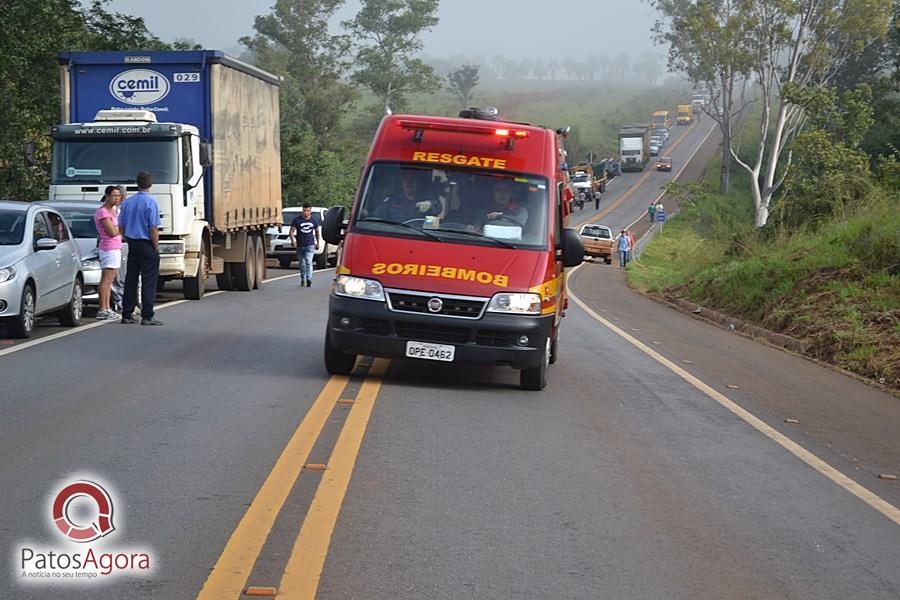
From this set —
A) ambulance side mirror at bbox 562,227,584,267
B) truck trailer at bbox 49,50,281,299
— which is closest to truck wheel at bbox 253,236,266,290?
truck trailer at bbox 49,50,281,299

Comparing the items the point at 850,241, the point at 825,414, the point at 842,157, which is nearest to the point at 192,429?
the point at 825,414

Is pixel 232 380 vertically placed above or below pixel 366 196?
below

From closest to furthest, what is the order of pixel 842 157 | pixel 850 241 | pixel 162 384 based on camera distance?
pixel 162 384 → pixel 850 241 → pixel 842 157

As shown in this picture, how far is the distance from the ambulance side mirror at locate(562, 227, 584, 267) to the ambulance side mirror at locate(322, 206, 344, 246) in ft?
6.74

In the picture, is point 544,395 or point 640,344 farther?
point 640,344

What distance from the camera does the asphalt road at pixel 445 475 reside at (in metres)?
5.73

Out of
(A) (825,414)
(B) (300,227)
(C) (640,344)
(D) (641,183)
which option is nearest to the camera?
(A) (825,414)

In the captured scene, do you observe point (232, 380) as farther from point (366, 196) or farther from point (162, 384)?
point (366, 196)

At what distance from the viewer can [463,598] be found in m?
5.30

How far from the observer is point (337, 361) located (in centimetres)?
1178

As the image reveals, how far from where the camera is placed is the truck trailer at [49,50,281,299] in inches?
799

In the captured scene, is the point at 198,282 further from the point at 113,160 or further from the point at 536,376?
the point at 536,376

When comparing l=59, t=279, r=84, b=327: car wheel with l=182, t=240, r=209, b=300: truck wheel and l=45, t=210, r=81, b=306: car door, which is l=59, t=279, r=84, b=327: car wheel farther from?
l=182, t=240, r=209, b=300: truck wheel

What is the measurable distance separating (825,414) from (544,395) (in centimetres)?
261
